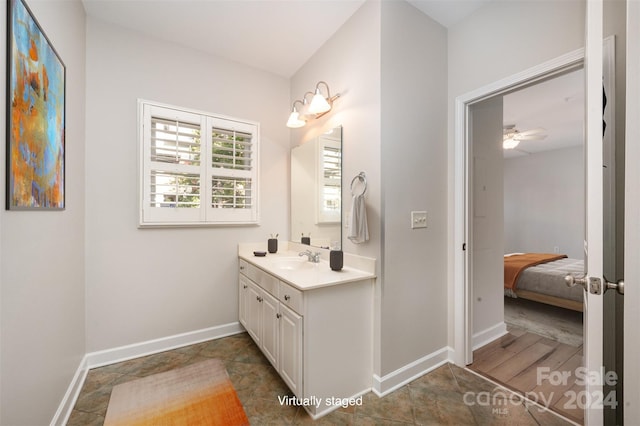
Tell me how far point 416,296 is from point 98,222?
2.58m

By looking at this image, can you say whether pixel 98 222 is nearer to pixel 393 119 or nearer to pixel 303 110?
pixel 303 110

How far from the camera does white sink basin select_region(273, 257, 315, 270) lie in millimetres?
2191

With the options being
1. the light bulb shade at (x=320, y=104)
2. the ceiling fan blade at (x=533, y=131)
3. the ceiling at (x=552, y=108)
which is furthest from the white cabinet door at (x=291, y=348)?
the ceiling fan blade at (x=533, y=131)

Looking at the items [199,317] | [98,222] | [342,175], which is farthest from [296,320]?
[98,222]

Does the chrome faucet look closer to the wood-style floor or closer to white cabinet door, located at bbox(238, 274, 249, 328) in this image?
white cabinet door, located at bbox(238, 274, 249, 328)

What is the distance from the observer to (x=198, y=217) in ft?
8.19

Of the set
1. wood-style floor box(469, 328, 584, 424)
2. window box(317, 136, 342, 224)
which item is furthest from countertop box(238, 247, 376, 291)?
wood-style floor box(469, 328, 584, 424)

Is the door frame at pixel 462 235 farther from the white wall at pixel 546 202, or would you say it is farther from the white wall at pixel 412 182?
the white wall at pixel 546 202

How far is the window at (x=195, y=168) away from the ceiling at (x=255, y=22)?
0.64 m

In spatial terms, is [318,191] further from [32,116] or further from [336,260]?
[32,116]

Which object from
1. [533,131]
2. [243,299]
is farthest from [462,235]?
[533,131]

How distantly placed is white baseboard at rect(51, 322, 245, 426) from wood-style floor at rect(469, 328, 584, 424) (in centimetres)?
228

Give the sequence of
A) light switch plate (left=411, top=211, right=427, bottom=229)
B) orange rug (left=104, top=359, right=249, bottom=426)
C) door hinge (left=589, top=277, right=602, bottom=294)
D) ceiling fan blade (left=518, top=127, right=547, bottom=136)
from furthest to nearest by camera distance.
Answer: ceiling fan blade (left=518, top=127, right=547, bottom=136) < light switch plate (left=411, top=211, right=427, bottom=229) < orange rug (left=104, top=359, right=249, bottom=426) < door hinge (left=589, top=277, right=602, bottom=294)

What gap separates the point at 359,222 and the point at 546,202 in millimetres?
6139
